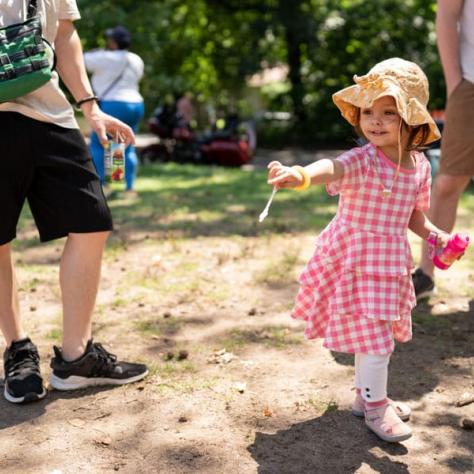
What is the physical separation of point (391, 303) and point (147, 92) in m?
16.9

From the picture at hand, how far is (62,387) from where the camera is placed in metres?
3.35

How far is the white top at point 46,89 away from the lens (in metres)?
2.94

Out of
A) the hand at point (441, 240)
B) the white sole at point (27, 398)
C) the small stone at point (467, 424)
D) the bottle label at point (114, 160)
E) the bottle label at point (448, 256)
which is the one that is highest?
the bottle label at point (114, 160)

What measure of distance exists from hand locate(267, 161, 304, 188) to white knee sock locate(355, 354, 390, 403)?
0.80m

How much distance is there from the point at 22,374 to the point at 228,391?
896 millimetres

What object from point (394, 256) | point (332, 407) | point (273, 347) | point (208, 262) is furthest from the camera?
point (208, 262)

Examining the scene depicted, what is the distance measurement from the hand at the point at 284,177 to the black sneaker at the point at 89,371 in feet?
4.17

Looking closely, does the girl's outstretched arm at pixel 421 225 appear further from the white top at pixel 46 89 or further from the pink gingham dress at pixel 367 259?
the white top at pixel 46 89

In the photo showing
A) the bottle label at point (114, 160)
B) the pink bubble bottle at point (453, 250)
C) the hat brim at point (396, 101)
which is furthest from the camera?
the bottle label at point (114, 160)

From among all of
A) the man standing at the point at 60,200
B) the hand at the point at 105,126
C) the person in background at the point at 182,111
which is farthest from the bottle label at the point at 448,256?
the person in background at the point at 182,111

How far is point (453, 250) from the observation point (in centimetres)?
293

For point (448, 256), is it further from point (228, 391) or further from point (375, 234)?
point (228, 391)

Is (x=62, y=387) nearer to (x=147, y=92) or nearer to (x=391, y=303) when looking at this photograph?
(x=391, y=303)

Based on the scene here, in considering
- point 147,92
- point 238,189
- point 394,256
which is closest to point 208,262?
point 394,256
